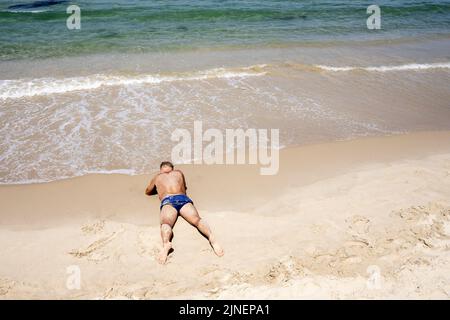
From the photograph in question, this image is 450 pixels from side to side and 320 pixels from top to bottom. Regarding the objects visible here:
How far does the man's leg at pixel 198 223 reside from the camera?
4113 mm

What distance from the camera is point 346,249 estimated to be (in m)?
4.10

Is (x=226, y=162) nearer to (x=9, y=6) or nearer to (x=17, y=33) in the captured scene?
(x=17, y=33)

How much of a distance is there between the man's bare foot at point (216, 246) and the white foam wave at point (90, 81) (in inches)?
229

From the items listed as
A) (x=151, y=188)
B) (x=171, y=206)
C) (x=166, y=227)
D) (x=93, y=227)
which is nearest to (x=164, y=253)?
(x=166, y=227)

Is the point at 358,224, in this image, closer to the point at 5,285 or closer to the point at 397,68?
the point at 5,285

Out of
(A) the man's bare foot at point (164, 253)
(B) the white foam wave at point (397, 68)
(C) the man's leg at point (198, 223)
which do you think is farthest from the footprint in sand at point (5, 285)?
(B) the white foam wave at point (397, 68)

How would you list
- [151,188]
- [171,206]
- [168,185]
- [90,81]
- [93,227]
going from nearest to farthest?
[93,227] < [171,206] < [168,185] < [151,188] < [90,81]

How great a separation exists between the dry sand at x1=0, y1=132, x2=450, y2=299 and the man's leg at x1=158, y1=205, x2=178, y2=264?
0.35 ft

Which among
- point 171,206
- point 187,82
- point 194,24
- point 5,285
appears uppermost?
point 194,24

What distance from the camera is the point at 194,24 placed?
50.1 feet

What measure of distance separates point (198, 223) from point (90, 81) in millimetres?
6009

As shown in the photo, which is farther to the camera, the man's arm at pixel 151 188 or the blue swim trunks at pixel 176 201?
the man's arm at pixel 151 188

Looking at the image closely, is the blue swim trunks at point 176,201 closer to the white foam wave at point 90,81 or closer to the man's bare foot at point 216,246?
the man's bare foot at point 216,246

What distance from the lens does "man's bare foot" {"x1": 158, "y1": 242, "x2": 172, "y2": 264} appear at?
13.0ft
